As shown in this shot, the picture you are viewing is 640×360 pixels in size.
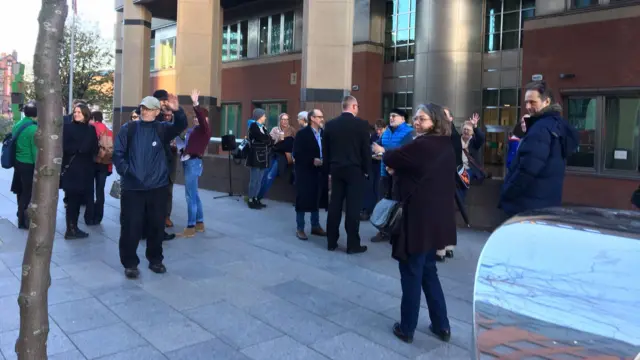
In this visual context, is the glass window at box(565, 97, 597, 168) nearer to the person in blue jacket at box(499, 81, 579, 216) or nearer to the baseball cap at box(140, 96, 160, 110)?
the person in blue jacket at box(499, 81, 579, 216)

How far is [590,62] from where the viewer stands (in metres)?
12.7

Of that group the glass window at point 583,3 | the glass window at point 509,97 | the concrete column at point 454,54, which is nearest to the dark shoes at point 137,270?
the glass window at point 583,3

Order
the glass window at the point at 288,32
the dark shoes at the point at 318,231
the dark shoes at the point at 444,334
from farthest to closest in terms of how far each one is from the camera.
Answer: the glass window at the point at 288,32
the dark shoes at the point at 318,231
the dark shoes at the point at 444,334

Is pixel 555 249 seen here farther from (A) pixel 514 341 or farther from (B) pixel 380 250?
(B) pixel 380 250

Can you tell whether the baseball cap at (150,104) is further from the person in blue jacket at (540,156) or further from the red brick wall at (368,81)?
the red brick wall at (368,81)

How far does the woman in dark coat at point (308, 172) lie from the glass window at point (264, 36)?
15523 millimetres

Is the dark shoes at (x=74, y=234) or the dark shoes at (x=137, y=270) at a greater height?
the dark shoes at (x=74, y=234)

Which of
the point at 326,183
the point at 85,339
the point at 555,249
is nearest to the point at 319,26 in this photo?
the point at 326,183

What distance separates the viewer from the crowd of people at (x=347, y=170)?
411 centimetres

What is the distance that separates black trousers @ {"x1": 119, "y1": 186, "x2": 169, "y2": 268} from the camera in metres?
5.67

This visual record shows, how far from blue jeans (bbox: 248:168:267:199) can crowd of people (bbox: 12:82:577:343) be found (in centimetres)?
2

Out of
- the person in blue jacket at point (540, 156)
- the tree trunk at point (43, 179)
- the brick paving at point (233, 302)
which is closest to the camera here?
the tree trunk at point (43, 179)

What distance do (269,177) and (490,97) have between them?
9478 mm

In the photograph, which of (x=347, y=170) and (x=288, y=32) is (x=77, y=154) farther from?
(x=288, y=32)
